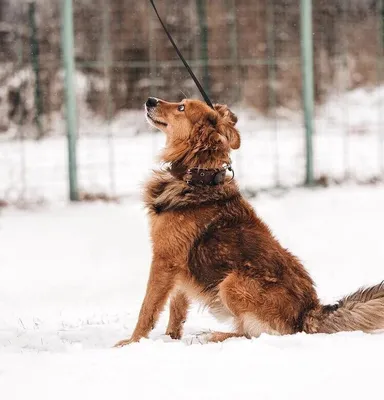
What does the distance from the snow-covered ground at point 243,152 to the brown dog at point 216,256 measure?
498 cm

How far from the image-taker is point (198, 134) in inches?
192

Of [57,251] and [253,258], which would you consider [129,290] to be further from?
[253,258]

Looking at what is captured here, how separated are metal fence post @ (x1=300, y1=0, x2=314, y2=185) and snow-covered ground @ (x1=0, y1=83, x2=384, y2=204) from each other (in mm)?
165

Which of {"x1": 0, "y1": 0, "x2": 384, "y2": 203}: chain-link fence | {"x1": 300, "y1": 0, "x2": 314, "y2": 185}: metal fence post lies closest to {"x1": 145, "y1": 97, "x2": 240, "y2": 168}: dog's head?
{"x1": 0, "y1": 0, "x2": 384, "y2": 203}: chain-link fence

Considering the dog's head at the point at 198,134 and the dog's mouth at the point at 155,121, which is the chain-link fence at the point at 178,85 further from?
the dog's head at the point at 198,134

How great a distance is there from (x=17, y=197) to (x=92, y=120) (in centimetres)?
136

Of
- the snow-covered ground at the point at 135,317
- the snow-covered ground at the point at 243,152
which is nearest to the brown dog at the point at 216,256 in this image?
the snow-covered ground at the point at 135,317

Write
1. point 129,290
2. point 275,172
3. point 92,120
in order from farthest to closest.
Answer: point 275,172
point 92,120
point 129,290

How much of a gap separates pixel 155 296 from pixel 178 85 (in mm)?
6285

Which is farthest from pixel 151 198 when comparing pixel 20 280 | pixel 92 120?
pixel 92 120

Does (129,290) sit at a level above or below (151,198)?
below

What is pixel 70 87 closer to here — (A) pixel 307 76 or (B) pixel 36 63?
(B) pixel 36 63

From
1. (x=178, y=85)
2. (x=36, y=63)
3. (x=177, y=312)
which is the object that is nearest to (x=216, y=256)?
(x=177, y=312)

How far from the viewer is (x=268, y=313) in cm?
440
